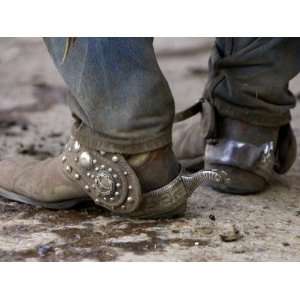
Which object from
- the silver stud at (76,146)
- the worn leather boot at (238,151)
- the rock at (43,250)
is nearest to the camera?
the rock at (43,250)

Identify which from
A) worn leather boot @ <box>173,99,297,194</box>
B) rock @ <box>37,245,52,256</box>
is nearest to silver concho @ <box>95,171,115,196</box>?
rock @ <box>37,245,52,256</box>

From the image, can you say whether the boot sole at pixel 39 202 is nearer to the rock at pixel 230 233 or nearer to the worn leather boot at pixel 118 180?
the worn leather boot at pixel 118 180

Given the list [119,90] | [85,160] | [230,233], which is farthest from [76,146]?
[230,233]

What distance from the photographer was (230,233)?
1342mm

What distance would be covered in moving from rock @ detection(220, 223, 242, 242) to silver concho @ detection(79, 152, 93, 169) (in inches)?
10.6

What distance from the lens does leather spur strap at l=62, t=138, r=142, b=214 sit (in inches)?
51.7

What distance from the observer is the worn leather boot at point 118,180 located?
4.32 feet

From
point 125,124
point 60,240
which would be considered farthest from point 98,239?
point 125,124

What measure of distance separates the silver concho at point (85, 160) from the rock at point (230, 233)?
0.27 meters

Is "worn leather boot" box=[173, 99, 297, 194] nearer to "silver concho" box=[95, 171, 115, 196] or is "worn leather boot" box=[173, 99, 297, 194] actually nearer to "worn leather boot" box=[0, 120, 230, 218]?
"worn leather boot" box=[0, 120, 230, 218]

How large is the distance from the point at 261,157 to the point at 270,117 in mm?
87

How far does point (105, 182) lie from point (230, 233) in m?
0.24

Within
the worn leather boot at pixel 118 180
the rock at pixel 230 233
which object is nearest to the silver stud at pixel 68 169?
the worn leather boot at pixel 118 180
